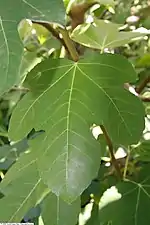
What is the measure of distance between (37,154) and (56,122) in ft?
0.16

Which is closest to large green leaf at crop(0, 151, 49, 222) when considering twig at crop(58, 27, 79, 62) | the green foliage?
the green foliage

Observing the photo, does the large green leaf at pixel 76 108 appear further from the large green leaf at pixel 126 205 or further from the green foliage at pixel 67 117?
the large green leaf at pixel 126 205

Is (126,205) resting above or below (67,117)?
below

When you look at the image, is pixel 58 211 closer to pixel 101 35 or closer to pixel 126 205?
pixel 126 205

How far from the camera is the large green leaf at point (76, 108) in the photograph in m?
0.68

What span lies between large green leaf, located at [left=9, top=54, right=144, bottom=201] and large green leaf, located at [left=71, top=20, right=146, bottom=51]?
0.12 feet

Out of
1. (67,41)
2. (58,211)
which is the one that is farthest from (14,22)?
(58,211)

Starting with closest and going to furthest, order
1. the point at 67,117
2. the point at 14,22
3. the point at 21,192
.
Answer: the point at 14,22, the point at 67,117, the point at 21,192

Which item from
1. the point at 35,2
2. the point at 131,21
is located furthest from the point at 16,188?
the point at 131,21

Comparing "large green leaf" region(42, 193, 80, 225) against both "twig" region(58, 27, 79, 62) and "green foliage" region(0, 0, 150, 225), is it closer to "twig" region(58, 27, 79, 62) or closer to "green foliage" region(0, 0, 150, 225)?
"green foliage" region(0, 0, 150, 225)

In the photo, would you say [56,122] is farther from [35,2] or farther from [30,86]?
[35,2]

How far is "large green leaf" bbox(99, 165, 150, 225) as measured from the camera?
796 millimetres

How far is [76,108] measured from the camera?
0.69 metres

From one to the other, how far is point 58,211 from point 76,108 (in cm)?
16
